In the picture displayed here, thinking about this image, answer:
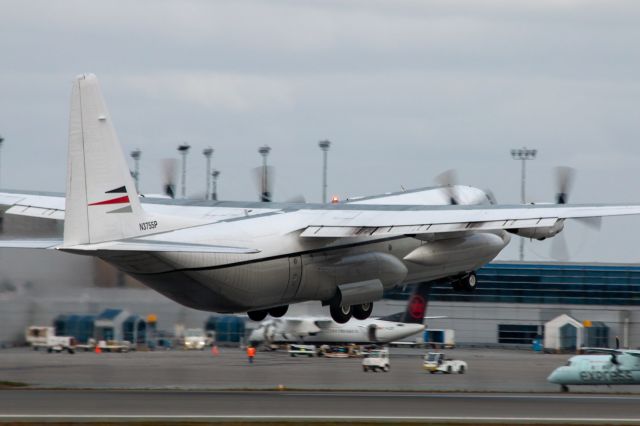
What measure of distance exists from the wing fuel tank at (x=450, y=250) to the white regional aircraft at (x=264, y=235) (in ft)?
0.16

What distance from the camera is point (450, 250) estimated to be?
141 ft

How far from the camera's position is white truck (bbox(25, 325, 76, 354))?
46750 millimetres

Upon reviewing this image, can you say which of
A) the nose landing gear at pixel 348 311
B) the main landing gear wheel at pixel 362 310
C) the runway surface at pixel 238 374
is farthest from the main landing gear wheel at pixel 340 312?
the runway surface at pixel 238 374

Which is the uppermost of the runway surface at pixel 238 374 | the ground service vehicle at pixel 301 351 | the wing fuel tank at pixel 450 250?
the wing fuel tank at pixel 450 250

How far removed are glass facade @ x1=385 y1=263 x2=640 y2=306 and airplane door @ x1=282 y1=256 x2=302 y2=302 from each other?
5525 centimetres

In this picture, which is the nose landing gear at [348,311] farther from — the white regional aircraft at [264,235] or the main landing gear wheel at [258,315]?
the main landing gear wheel at [258,315]

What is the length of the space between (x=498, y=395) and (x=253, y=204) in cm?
1249

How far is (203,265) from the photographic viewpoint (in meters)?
36.1

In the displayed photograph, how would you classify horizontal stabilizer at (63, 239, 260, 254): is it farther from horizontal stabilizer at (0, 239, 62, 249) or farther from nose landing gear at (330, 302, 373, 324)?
nose landing gear at (330, 302, 373, 324)

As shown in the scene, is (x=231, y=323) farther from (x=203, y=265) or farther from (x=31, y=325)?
(x=203, y=265)

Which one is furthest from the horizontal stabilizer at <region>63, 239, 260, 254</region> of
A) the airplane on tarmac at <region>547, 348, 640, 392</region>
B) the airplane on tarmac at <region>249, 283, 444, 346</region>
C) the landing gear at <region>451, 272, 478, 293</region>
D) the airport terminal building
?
the airport terminal building

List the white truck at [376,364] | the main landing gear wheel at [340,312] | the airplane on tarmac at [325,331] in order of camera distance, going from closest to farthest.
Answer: the main landing gear wheel at [340,312]
the white truck at [376,364]
the airplane on tarmac at [325,331]

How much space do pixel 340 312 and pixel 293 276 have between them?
133 inches

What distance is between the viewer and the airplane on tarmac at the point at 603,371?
53875mm
